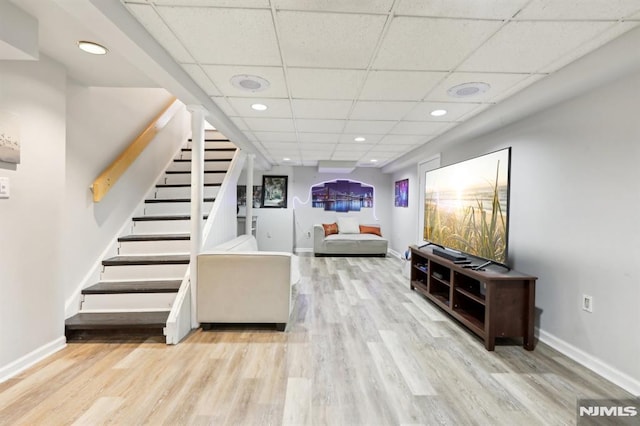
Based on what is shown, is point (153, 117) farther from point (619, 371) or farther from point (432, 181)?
point (619, 371)

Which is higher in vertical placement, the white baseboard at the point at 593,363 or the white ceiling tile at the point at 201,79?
the white ceiling tile at the point at 201,79

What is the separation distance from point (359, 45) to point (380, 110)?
1262 mm

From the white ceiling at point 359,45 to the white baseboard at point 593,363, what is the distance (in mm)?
2153

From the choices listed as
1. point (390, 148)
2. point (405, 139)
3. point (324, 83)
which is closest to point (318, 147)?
point (390, 148)

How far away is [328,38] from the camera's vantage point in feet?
5.69

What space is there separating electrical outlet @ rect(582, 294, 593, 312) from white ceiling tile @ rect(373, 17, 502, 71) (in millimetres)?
2028

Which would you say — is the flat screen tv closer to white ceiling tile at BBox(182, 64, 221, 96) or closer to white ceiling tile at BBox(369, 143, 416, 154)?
white ceiling tile at BBox(369, 143, 416, 154)

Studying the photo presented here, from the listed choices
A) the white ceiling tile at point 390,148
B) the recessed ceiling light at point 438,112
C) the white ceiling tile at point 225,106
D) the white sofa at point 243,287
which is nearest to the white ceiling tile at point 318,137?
the white ceiling tile at point 390,148

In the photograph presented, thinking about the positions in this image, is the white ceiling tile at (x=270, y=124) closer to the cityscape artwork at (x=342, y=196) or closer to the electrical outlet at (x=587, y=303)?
the electrical outlet at (x=587, y=303)

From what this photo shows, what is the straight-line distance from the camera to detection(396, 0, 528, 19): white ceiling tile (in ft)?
4.68

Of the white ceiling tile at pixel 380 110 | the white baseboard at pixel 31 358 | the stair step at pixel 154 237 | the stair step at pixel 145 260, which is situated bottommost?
the white baseboard at pixel 31 358

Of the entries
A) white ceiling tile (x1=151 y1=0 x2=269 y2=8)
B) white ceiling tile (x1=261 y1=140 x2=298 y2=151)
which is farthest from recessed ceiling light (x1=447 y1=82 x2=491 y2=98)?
white ceiling tile (x1=261 y1=140 x2=298 y2=151)

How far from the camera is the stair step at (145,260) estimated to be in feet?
9.82

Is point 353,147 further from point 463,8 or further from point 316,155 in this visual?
point 463,8
